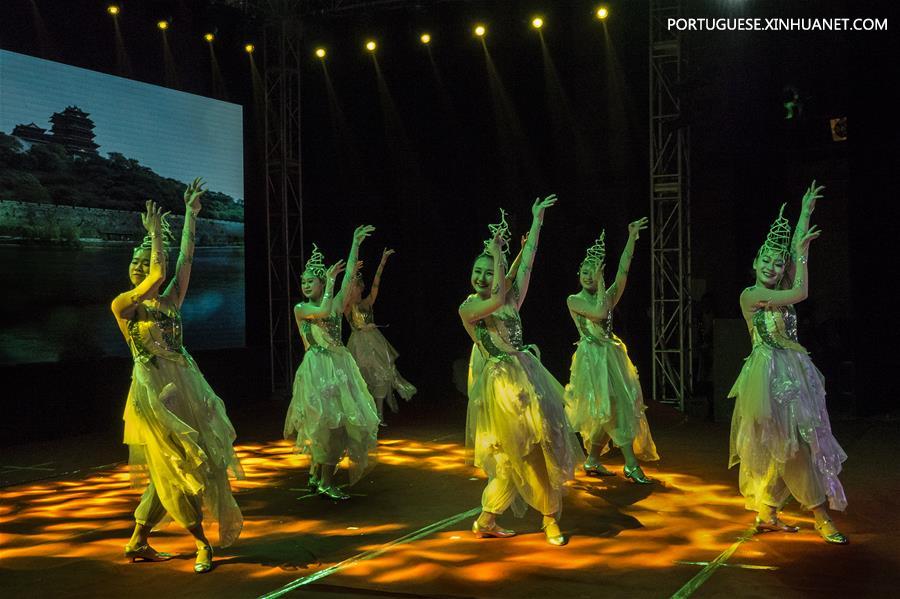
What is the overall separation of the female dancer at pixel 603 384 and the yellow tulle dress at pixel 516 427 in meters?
1.75

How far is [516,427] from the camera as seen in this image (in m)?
5.30

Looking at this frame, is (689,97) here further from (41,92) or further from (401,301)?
(41,92)

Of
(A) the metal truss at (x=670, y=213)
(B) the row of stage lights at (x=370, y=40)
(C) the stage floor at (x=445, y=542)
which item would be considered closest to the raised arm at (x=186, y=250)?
(C) the stage floor at (x=445, y=542)

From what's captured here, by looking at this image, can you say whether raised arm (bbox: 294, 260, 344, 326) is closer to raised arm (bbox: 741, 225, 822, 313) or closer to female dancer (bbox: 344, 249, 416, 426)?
raised arm (bbox: 741, 225, 822, 313)

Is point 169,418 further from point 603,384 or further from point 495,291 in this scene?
point 603,384

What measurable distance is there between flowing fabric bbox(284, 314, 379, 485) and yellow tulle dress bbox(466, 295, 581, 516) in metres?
1.44

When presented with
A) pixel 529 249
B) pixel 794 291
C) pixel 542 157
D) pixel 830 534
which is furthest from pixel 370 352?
pixel 830 534

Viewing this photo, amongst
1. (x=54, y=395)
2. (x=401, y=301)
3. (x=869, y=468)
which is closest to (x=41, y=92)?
(x=54, y=395)

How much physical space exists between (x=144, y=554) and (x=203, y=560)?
1.36 ft

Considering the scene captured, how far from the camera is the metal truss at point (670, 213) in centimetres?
1120

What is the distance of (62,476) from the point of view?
804 cm

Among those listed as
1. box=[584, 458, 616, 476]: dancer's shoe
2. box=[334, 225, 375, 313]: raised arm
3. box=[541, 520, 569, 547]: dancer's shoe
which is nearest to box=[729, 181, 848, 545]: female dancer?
box=[541, 520, 569, 547]: dancer's shoe

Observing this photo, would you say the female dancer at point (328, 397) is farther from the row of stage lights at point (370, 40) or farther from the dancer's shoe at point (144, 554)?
the row of stage lights at point (370, 40)

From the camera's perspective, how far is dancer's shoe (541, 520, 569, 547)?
17.1 ft
